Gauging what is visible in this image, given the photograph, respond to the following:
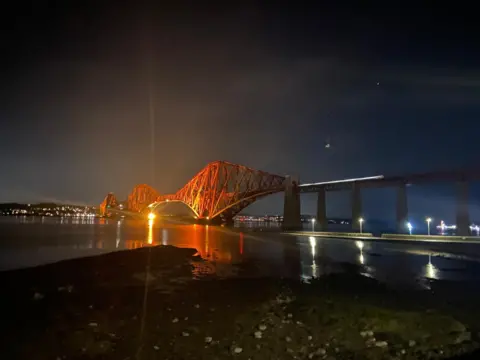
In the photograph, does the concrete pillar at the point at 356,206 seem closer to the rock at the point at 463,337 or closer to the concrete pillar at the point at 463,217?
the concrete pillar at the point at 463,217

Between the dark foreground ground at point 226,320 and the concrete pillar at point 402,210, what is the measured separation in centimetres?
6572

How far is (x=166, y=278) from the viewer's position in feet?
61.2

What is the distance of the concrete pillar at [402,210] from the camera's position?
7800 centimetres

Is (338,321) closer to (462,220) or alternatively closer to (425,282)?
(425,282)

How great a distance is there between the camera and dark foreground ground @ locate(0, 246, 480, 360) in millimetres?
8062

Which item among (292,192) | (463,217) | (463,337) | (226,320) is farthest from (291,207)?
(463,337)

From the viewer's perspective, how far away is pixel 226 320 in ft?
34.6

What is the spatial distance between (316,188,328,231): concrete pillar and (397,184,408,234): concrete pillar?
22809 millimetres

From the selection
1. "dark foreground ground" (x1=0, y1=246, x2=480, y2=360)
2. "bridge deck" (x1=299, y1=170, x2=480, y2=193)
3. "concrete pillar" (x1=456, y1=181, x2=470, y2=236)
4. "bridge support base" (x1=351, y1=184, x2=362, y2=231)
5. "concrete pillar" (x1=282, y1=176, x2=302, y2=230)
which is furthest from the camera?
"concrete pillar" (x1=282, y1=176, x2=302, y2=230)

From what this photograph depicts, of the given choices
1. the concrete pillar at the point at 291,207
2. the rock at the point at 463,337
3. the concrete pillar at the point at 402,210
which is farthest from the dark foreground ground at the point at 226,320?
the concrete pillar at the point at 291,207

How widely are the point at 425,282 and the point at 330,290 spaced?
6.69 metres

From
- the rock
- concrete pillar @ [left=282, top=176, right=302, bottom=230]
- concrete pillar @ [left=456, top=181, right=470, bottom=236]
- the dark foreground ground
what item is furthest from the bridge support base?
the rock

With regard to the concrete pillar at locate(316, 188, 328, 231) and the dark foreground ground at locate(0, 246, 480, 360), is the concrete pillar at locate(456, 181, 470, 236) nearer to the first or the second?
the concrete pillar at locate(316, 188, 328, 231)

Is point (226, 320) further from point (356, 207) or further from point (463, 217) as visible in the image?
point (356, 207)
